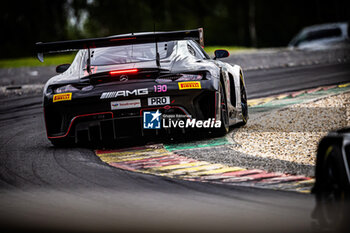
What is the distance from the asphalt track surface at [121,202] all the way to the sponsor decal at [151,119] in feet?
2.24

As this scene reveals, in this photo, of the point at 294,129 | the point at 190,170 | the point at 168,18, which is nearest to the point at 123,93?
the point at 190,170

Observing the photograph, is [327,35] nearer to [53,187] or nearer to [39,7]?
[53,187]

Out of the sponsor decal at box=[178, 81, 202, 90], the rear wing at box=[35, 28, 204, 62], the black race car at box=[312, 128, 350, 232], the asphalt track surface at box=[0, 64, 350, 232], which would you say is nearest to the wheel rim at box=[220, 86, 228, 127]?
the sponsor decal at box=[178, 81, 202, 90]

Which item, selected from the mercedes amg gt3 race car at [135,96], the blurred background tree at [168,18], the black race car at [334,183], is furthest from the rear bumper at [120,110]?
the blurred background tree at [168,18]

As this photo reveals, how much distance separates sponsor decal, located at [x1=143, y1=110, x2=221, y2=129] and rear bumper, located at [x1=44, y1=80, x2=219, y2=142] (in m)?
0.04

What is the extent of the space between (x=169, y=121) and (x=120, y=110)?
0.56 metres

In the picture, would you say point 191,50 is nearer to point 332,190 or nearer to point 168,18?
point 332,190

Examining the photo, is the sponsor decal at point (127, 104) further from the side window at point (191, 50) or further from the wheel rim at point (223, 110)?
the side window at point (191, 50)

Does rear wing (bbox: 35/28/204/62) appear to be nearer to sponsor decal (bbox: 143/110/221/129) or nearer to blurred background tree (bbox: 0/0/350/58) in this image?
sponsor decal (bbox: 143/110/221/129)

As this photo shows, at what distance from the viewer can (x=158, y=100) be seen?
711 cm

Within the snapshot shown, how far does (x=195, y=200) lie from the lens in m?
4.71

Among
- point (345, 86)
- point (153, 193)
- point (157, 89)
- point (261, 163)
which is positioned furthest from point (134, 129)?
point (345, 86)

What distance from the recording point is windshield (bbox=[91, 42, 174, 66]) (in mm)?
7793

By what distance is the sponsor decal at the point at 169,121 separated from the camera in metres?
7.14
